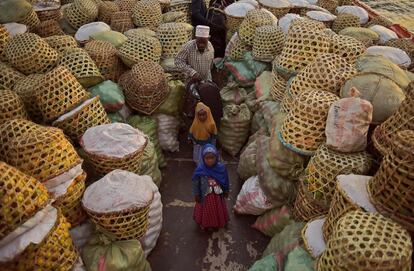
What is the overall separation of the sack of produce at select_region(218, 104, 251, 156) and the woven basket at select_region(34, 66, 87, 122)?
1.89 metres

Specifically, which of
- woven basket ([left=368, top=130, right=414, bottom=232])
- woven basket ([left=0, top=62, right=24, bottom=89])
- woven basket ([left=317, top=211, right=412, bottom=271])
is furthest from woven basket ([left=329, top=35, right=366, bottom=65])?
woven basket ([left=0, top=62, right=24, bottom=89])

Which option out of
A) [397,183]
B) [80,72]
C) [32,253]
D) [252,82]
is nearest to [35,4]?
[80,72]

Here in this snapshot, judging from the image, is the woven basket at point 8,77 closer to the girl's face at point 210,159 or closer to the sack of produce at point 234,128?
the girl's face at point 210,159

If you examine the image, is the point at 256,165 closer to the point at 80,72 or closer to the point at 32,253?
the point at 80,72

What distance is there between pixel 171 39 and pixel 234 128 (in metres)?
1.44

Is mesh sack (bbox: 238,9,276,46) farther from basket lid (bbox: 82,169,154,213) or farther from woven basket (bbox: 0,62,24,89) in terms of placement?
basket lid (bbox: 82,169,154,213)

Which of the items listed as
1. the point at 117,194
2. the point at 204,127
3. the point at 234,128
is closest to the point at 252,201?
the point at 204,127

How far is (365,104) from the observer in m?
2.66

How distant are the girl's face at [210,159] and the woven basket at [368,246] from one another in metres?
1.46

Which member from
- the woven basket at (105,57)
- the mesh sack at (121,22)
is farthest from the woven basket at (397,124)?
the mesh sack at (121,22)

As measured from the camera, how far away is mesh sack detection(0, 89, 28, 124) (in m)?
3.04

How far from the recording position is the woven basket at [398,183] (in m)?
2.05

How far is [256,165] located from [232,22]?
2917 mm

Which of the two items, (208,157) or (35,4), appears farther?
(35,4)
